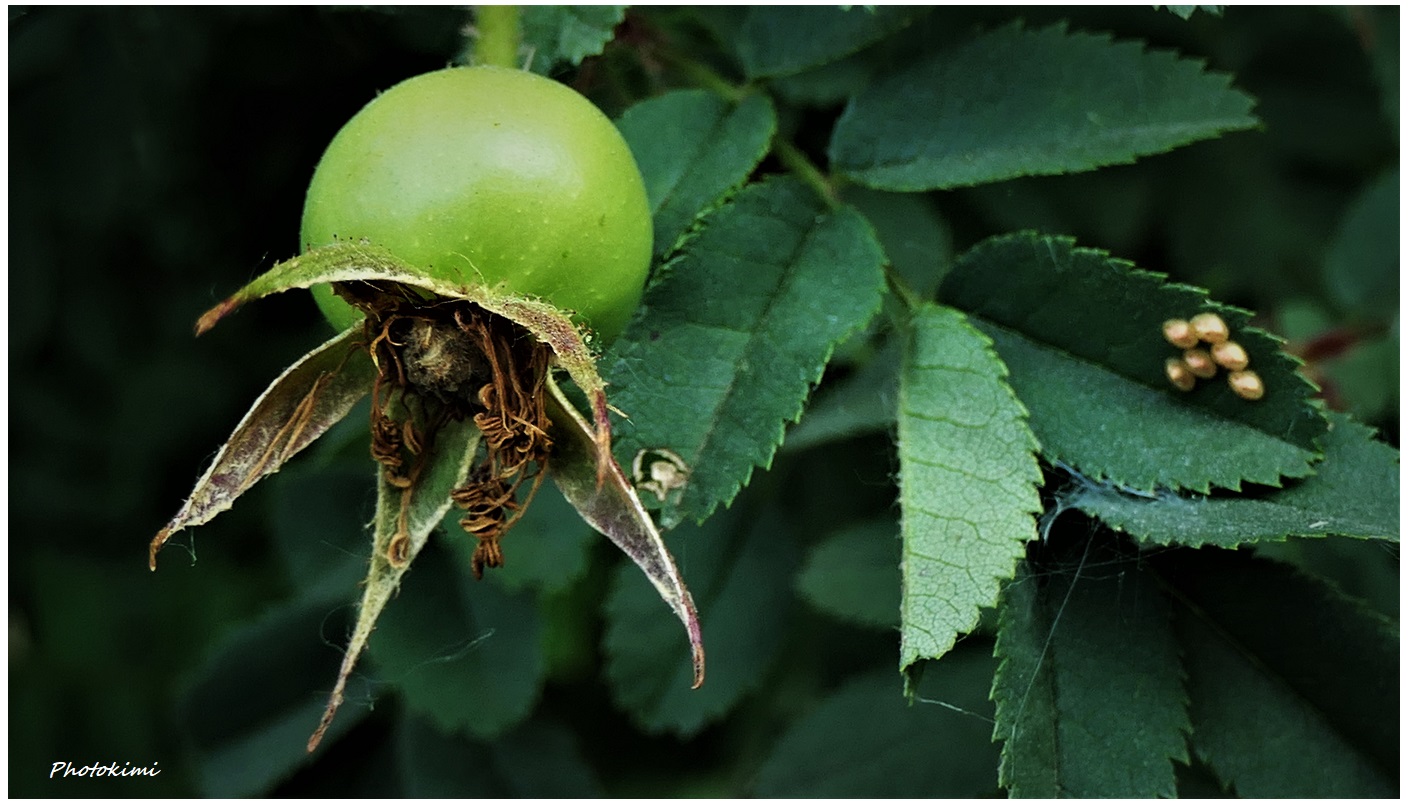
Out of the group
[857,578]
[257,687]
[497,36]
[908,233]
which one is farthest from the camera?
[257,687]

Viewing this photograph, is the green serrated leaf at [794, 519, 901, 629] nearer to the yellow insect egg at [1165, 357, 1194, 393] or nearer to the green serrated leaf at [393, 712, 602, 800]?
the yellow insect egg at [1165, 357, 1194, 393]

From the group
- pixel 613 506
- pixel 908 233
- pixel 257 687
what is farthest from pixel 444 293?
pixel 257 687

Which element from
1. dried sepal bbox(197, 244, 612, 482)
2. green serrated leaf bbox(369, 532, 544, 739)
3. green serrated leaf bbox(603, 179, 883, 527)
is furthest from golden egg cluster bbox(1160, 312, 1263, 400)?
green serrated leaf bbox(369, 532, 544, 739)

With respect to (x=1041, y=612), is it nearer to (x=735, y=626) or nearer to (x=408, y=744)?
(x=735, y=626)

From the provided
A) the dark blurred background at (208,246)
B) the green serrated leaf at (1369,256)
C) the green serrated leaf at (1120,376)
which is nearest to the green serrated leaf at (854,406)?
the dark blurred background at (208,246)

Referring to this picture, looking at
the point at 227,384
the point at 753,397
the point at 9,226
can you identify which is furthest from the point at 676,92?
the point at 227,384

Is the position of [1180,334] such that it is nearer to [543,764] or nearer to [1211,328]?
[1211,328]
